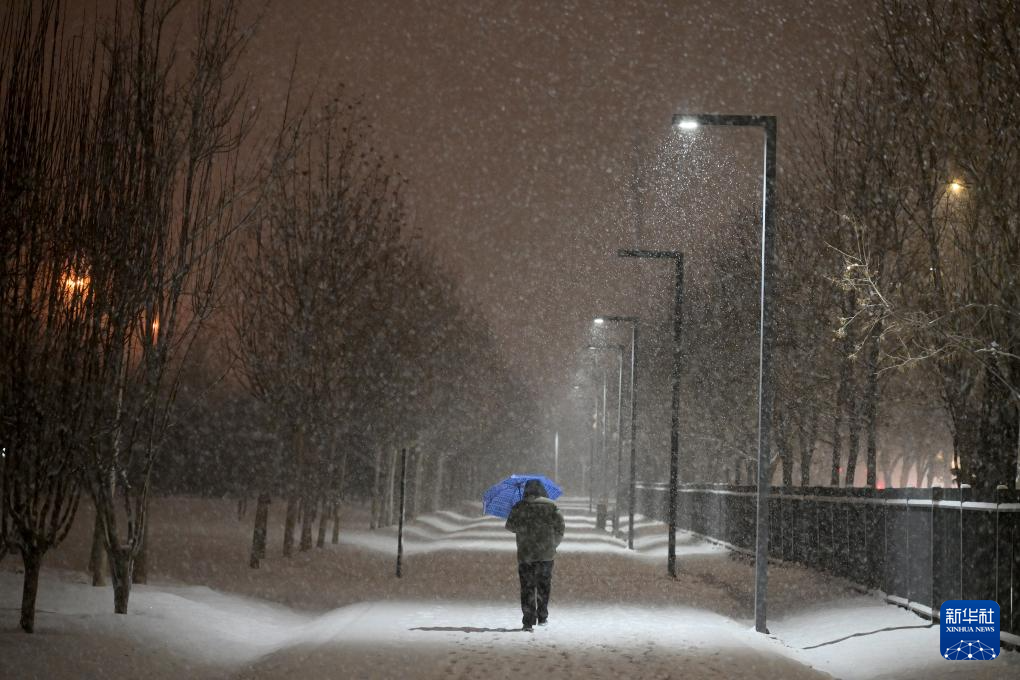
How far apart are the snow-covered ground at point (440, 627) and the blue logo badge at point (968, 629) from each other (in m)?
1.68

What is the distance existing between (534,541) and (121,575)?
16.9 feet

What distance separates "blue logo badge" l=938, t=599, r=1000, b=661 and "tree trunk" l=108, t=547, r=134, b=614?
9.37 meters

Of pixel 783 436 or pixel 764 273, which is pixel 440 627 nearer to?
pixel 764 273

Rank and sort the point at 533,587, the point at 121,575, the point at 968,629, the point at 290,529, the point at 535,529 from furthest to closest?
the point at 290,529, the point at 533,587, the point at 535,529, the point at 121,575, the point at 968,629

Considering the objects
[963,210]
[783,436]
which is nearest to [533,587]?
[963,210]

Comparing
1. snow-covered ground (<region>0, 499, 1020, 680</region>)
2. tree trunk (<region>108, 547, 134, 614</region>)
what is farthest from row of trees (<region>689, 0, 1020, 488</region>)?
tree trunk (<region>108, 547, 134, 614</region>)

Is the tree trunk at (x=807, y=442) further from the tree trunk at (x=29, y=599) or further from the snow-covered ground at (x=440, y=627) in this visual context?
the tree trunk at (x=29, y=599)

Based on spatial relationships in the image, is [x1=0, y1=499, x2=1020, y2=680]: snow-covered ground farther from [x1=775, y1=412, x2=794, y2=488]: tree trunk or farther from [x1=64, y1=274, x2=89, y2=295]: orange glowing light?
[x1=775, y1=412, x2=794, y2=488]: tree trunk

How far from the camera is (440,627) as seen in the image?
61.0ft

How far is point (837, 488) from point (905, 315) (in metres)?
5.37

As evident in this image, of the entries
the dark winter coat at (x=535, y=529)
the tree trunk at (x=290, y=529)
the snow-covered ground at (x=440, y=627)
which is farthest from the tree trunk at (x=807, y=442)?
the dark winter coat at (x=535, y=529)

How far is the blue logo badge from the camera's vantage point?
11.3 metres

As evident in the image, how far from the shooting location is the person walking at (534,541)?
60.7 ft

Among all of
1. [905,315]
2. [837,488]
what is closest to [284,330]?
[837,488]
